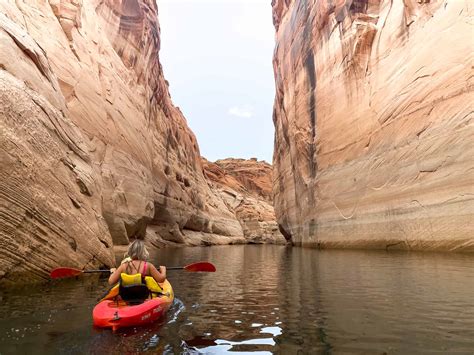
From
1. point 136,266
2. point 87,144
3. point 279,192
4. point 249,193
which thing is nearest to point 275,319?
point 136,266

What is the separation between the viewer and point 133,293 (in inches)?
216

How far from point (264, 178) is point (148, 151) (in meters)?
51.5

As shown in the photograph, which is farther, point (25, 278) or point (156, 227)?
point (156, 227)

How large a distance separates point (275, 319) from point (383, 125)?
15337 millimetres

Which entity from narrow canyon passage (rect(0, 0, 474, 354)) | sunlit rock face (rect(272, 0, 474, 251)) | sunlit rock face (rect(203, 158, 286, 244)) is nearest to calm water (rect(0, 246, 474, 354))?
narrow canyon passage (rect(0, 0, 474, 354))

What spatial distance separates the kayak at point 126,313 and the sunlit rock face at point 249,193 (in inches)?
1790

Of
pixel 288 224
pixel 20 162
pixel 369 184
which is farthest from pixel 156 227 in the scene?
pixel 20 162

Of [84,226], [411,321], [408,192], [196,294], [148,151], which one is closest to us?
[411,321]

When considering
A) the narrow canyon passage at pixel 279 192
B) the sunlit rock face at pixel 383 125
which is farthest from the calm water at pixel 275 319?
the sunlit rock face at pixel 383 125

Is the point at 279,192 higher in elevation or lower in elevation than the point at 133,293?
higher

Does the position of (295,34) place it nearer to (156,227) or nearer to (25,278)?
(156,227)

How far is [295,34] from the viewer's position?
32.3 m

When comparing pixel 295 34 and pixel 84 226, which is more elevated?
pixel 295 34

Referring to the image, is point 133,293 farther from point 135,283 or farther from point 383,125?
point 383,125
